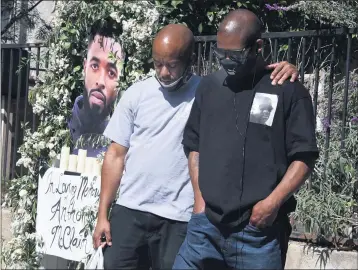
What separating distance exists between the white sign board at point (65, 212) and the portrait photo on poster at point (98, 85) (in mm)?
284

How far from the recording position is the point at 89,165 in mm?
5582

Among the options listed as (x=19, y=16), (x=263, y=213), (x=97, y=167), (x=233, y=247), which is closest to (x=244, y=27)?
(x=263, y=213)

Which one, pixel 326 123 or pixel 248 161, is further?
pixel 326 123

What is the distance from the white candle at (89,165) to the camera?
18.2 feet

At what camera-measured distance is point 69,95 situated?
594 centimetres

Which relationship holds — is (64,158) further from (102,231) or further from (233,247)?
(233,247)

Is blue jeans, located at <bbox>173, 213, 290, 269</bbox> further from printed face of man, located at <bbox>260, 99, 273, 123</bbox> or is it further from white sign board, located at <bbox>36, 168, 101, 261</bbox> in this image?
white sign board, located at <bbox>36, 168, 101, 261</bbox>

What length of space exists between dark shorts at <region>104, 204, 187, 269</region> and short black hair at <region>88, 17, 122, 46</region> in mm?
2235

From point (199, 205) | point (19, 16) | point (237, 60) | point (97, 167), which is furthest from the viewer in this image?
point (19, 16)

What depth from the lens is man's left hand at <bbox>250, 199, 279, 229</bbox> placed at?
10.3 feet

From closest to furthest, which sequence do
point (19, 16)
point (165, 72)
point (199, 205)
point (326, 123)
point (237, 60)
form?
point (237, 60)
point (199, 205)
point (165, 72)
point (326, 123)
point (19, 16)

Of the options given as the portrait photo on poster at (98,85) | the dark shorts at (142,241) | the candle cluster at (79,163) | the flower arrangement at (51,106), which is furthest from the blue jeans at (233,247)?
the flower arrangement at (51,106)

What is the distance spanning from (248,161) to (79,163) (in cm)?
269

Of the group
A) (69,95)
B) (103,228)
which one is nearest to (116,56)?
(69,95)
